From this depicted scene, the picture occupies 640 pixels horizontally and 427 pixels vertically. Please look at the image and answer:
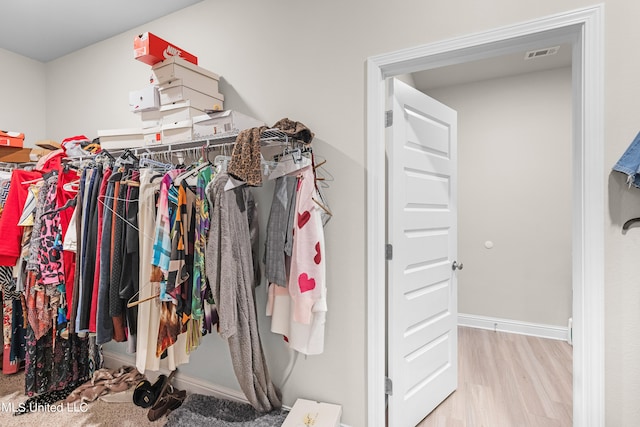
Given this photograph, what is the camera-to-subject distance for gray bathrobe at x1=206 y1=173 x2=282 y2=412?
1.59m

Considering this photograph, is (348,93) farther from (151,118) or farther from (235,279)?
(151,118)

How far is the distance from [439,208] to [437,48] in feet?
3.31

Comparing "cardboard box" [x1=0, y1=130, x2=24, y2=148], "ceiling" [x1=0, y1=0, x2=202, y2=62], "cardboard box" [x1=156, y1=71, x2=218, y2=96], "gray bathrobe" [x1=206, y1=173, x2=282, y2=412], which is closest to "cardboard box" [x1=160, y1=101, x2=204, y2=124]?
"cardboard box" [x1=156, y1=71, x2=218, y2=96]

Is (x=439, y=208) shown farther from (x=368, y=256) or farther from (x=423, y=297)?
(x=368, y=256)

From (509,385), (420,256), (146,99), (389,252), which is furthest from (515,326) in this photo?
(146,99)

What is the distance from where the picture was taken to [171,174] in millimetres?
1723

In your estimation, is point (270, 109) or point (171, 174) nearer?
point (171, 174)

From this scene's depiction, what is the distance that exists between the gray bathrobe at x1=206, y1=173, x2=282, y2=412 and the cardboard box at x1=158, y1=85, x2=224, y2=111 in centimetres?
67

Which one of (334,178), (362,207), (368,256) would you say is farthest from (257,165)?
(368,256)

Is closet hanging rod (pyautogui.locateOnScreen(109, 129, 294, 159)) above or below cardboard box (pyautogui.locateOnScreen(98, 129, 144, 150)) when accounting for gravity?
below

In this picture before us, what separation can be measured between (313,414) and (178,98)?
1.93 meters

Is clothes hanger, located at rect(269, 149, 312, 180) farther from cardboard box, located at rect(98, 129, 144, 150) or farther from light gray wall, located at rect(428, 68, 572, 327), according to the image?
light gray wall, located at rect(428, 68, 572, 327)

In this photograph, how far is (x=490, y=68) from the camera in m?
3.36

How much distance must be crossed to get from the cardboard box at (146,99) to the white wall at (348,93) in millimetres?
408
